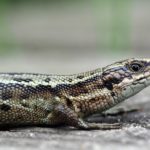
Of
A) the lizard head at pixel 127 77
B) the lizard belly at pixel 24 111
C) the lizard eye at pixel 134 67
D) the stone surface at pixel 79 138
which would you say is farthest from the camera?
the lizard eye at pixel 134 67

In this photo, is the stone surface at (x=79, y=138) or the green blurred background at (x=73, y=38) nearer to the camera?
the stone surface at (x=79, y=138)

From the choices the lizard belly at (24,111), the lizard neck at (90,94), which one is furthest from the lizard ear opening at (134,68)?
the lizard belly at (24,111)

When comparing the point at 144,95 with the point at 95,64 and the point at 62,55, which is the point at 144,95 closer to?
the point at 95,64

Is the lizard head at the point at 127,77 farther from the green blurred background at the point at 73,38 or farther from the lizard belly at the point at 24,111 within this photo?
the green blurred background at the point at 73,38

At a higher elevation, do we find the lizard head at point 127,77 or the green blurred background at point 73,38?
the green blurred background at point 73,38

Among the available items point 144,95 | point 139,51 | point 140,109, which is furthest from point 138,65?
point 139,51

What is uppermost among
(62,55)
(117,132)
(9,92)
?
(62,55)

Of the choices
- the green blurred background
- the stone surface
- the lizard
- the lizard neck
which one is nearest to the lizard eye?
the lizard

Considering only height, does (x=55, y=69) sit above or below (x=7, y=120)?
above
